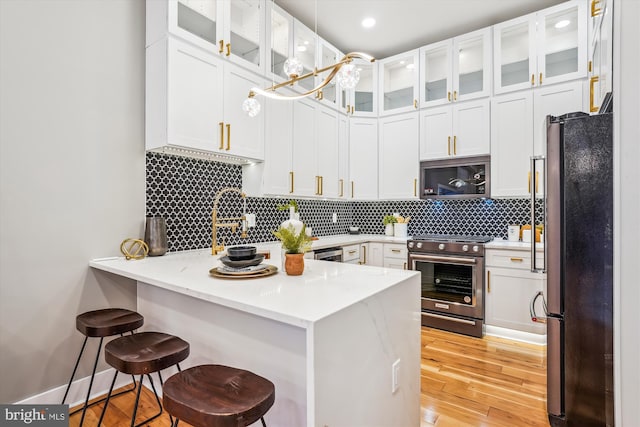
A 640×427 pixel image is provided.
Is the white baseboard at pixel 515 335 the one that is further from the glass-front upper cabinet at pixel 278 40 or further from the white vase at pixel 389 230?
the glass-front upper cabinet at pixel 278 40

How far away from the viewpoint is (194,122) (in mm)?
2336

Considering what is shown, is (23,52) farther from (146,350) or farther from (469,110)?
(469,110)

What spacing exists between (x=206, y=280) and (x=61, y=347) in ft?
4.24

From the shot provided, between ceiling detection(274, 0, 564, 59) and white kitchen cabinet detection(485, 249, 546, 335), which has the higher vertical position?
ceiling detection(274, 0, 564, 59)

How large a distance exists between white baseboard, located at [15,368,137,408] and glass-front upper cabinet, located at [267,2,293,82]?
266 cm

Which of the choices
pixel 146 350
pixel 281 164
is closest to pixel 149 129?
pixel 281 164

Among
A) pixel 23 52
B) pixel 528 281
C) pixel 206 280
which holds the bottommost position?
pixel 528 281

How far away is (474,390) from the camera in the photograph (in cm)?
223

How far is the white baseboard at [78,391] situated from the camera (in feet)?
6.42

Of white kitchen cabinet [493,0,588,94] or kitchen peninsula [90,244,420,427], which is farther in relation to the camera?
white kitchen cabinet [493,0,588,94]

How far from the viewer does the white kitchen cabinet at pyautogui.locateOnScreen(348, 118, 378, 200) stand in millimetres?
4164

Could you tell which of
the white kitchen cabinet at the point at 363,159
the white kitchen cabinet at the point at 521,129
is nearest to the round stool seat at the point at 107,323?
the white kitchen cabinet at the point at 363,159

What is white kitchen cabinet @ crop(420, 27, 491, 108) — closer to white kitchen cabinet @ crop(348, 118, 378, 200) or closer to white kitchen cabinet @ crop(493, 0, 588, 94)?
white kitchen cabinet @ crop(493, 0, 588, 94)
